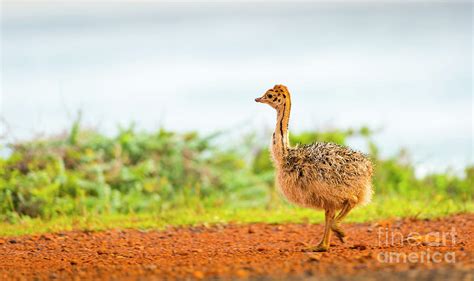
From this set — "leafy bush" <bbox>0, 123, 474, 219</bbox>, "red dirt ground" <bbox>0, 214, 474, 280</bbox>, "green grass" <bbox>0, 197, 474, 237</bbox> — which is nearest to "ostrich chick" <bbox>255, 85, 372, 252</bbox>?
"red dirt ground" <bbox>0, 214, 474, 280</bbox>

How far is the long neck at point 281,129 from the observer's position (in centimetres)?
956

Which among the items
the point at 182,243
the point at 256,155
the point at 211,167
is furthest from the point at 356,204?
the point at 256,155

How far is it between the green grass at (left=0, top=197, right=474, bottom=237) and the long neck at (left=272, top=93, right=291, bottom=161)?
3168mm

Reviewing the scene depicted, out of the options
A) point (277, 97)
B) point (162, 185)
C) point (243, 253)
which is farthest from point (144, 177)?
point (243, 253)

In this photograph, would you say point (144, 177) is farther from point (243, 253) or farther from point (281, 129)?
point (243, 253)

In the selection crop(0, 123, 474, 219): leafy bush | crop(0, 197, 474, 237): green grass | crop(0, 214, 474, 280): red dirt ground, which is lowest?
crop(0, 214, 474, 280): red dirt ground

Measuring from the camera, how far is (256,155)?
20469 millimetres

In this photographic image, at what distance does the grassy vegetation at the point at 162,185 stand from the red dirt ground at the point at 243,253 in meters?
0.92

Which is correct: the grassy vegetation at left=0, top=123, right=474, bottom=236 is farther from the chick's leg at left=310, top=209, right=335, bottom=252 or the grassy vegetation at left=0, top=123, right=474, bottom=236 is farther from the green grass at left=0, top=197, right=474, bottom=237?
the chick's leg at left=310, top=209, right=335, bottom=252

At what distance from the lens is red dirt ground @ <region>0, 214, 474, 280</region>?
6969mm

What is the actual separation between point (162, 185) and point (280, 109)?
7330mm

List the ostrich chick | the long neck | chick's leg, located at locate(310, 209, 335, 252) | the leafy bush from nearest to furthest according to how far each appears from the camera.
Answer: the ostrich chick, chick's leg, located at locate(310, 209, 335, 252), the long neck, the leafy bush

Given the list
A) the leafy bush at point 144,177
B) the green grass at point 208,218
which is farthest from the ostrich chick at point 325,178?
the leafy bush at point 144,177

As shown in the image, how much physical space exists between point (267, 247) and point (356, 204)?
4.59 ft
